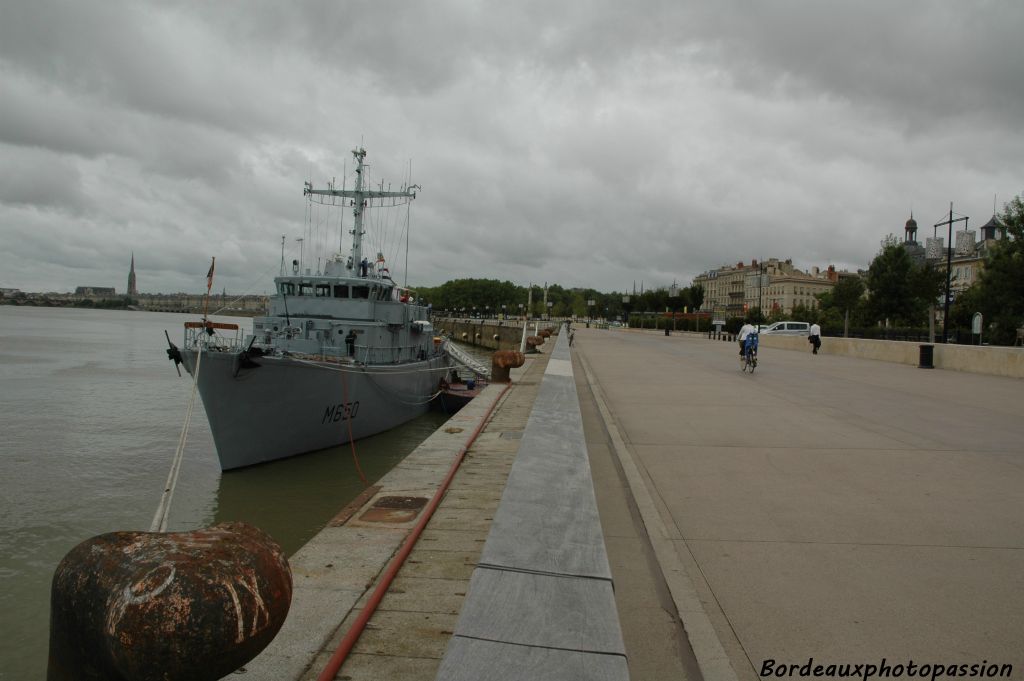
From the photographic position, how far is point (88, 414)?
933 inches

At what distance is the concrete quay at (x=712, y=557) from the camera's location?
3.04 meters

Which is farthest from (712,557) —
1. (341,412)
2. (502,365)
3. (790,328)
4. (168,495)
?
(790,328)

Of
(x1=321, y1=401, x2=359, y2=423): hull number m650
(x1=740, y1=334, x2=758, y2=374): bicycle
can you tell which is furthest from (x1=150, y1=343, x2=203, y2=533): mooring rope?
(x1=740, y1=334, x2=758, y2=374): bicycle

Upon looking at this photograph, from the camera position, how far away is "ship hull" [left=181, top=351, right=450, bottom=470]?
14.6 metres

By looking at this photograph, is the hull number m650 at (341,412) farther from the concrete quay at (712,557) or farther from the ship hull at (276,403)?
the concrete quay at (712,557)

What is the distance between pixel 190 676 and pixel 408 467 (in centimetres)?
502

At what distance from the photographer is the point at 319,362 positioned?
16.2 m

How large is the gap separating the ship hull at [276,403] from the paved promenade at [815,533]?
24.3 feet

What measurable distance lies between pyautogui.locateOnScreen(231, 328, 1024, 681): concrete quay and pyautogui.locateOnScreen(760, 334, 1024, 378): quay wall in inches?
468

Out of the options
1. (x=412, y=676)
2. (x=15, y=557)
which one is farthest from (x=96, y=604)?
(x=15, y=557)

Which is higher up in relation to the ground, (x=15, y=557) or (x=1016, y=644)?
(x=1016, y=644)

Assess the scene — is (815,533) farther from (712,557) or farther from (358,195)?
(358,195)

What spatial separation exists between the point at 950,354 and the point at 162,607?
83.6 feet

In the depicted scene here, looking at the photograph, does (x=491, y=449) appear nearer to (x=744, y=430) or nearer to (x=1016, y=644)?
(x=744, y=430)
